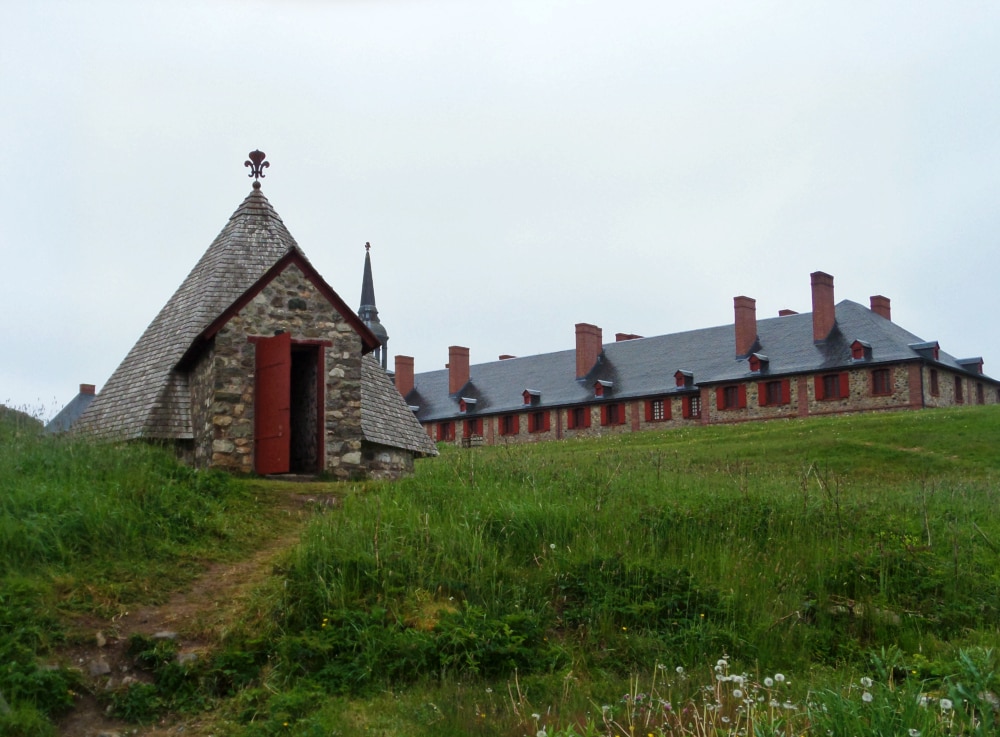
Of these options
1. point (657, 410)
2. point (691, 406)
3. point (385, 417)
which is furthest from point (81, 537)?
point (657, 410)

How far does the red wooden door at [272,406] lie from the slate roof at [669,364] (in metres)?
32.9

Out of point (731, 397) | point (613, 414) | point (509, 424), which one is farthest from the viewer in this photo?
point (509, 424)

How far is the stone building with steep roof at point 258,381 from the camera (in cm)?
1400

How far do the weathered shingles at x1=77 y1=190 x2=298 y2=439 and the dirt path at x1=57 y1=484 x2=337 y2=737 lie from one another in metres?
5.32

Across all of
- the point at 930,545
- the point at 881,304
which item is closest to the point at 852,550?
the point at 930,545

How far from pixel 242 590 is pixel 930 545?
6.74 metres

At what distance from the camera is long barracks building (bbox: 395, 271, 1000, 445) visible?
4219cm

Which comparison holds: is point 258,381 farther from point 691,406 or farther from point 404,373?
point 404,373

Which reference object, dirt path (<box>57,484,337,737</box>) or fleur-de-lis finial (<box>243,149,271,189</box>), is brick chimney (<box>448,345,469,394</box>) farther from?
dirt path (<box>57,484,337,737</box>)

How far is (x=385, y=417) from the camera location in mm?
16453

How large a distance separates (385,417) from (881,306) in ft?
120

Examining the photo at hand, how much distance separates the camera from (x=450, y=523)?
32.8 feet

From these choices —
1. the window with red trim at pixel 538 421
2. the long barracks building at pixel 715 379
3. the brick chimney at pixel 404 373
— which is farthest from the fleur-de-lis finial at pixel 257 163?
the brick chimney at pixel 404 373

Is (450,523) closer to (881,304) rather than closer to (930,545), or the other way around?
(930,545)
